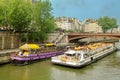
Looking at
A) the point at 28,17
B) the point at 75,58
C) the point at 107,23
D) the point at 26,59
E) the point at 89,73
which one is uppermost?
the point at 107,23

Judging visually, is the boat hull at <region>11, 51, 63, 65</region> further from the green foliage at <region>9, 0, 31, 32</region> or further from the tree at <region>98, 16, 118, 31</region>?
the tree at <region>98, 16, 118, 31</region>

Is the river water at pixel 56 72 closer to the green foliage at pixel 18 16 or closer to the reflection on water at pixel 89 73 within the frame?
the reflection on water at pixel 89 73

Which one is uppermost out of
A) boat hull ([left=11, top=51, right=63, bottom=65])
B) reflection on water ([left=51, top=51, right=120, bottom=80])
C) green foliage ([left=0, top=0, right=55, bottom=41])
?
green foliage ([left=0, top=0, right=55, bottom=41])

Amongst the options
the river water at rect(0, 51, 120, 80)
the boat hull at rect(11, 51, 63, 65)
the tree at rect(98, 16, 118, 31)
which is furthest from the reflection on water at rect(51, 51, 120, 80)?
the tree at rect(98, 16, 118, 31)

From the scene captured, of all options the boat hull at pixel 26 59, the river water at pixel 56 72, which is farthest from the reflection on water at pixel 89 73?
the boat hull at pixel 26 59

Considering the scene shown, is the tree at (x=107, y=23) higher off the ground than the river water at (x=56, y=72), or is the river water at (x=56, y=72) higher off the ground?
the tree at (x=107, y=23)

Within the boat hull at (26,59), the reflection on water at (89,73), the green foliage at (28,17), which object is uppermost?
the green foliage at (28,17)

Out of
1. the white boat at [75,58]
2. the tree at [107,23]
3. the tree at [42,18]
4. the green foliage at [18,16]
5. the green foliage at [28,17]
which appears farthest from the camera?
the tree at [107,23]

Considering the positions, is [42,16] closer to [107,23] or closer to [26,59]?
[26,59]

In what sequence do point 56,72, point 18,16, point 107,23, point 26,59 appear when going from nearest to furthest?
point 56,72, point 26,59, point 18,16, point 107,23

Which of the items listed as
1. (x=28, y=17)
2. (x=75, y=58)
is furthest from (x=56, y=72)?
(x=28, y=17)

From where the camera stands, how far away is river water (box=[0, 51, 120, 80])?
2508cm

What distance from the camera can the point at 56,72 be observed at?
27562mm

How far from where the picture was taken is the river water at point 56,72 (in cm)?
2508
